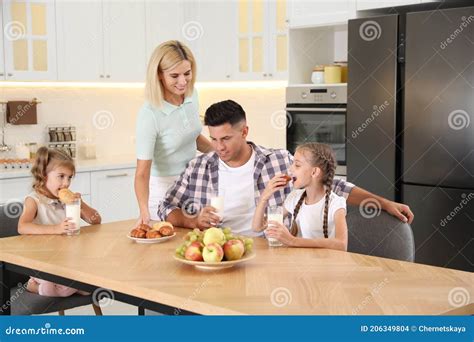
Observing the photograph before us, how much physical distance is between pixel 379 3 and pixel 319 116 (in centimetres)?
80

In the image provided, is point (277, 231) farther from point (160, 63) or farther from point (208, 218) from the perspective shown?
point (160, 63)

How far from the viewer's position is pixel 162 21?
5.84m

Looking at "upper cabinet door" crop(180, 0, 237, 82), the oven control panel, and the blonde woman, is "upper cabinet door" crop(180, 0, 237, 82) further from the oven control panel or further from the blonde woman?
the blonde woman

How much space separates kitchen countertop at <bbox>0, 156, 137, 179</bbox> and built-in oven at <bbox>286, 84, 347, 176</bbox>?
4.10ft

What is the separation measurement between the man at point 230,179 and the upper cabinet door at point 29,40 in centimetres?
228

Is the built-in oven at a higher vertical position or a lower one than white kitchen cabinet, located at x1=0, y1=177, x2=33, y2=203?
higher

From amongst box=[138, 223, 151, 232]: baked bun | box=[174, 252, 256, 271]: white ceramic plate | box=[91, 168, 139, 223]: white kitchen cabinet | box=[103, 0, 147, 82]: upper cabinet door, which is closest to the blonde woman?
box=[138, 223, 151, 232]: baked bun

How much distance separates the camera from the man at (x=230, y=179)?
10.1ft

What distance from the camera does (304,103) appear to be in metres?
5.02

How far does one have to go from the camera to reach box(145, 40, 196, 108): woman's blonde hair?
3.39 metres

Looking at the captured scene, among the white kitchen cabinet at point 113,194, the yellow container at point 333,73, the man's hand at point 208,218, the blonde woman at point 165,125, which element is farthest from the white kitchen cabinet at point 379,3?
the man's hand at point 208,218

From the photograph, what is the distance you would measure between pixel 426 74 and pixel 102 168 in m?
2.35
